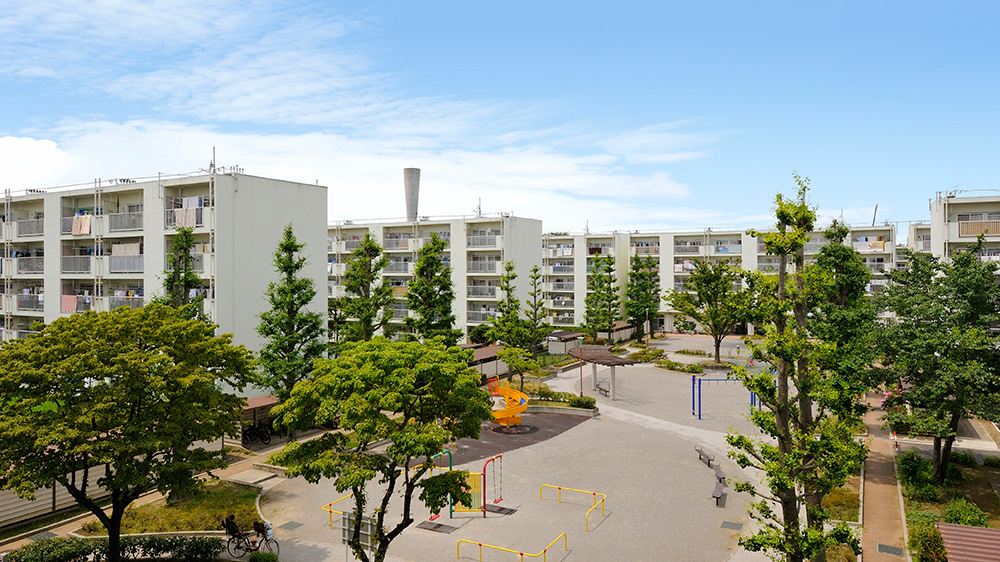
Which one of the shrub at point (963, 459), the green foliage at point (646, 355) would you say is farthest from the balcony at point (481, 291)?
the shrub at point (963, 459)

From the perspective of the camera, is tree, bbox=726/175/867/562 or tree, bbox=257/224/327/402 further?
tree, bbox=257/224/327/402

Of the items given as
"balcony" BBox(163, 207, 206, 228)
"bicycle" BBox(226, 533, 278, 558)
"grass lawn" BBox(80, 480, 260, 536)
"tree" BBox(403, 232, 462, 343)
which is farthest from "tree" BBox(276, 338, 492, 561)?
"balcony" BBox(163, 207, 206, 228)

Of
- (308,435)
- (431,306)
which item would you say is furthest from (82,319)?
(431,306)

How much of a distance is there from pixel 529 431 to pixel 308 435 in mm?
10313

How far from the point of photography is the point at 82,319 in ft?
50.7

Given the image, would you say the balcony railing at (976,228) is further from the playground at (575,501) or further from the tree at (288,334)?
the tree at (288,334)

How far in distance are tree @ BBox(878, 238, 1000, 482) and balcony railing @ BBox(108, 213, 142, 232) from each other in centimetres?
3508

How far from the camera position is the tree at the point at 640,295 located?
57969mm

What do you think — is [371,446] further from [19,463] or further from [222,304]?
[19,463]

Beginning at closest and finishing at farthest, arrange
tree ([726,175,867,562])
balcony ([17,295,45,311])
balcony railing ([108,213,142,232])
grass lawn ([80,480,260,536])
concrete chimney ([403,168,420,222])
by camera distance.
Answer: tree ([726,175,867,562])
grass lawn ([80,480,260,536])
balcony railing ([108,213,142,232])
balcony ([17,295,45,311])
concrete chimney ([403,168,420,222])

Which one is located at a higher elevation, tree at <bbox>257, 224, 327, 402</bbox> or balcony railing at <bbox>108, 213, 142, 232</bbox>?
balcony railing at <bbox>108, 213, 142, 232</bbox>

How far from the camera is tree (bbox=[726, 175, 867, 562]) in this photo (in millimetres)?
12961

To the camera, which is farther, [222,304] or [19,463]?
[222,304]

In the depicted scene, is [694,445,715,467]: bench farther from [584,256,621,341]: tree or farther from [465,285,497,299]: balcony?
[584,256,621,341]: tree
